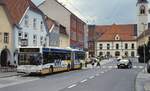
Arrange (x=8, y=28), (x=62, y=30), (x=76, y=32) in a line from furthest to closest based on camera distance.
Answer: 1. (x=76, y=32)
2. (x=62, y=30)
3. (x=8, y=28)

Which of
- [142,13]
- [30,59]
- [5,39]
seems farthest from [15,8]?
[142,13]

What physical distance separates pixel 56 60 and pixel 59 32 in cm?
3759

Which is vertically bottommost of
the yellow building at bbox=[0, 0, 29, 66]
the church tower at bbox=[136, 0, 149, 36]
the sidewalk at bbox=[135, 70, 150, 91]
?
the sidewalk at bbox=[135, 70, 150, 91]

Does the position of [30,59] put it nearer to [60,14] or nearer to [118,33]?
[60,14]

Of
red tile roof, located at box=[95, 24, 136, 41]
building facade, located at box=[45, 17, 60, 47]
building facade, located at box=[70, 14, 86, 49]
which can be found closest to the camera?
building facade, located at box=[45, 17, 60, 47]

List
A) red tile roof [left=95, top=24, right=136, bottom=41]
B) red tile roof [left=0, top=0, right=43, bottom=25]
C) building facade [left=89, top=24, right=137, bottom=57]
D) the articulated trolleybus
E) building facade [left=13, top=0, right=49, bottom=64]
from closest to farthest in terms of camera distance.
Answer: the articulated trolleybus, red tile roof [left=0, top=0, right=43, bottom=25], building facade [left=13, top=0, right=49, bottom=64], building facade [left=89, top=24, right=137, bottom=57], red tile roof [left=95, top=24, right=136, bottom=41]

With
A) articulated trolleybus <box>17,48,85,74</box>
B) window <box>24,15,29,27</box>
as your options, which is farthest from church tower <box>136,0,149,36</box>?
articulated trolleybus <box>17,48,85,74</box>

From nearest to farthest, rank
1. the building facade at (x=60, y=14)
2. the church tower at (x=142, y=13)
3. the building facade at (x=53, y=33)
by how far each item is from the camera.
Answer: the building facade at (x=53, y=33) < the building facade at (x=60, y=14) < the church tower at (x=142, y=13)

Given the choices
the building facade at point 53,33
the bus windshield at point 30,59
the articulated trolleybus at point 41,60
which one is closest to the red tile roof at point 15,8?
the articulated trolleybus at point 41,60

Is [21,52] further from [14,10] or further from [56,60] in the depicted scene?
[14,10]

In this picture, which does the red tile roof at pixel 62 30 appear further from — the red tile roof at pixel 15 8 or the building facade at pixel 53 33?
the red tile roof at pixel 15 8

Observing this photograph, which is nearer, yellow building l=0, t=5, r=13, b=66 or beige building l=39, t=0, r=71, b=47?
yellow building l=0, t=5, r=13, b=66

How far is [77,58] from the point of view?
5222cm

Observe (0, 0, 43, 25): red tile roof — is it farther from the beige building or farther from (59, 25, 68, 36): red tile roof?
the beige building
